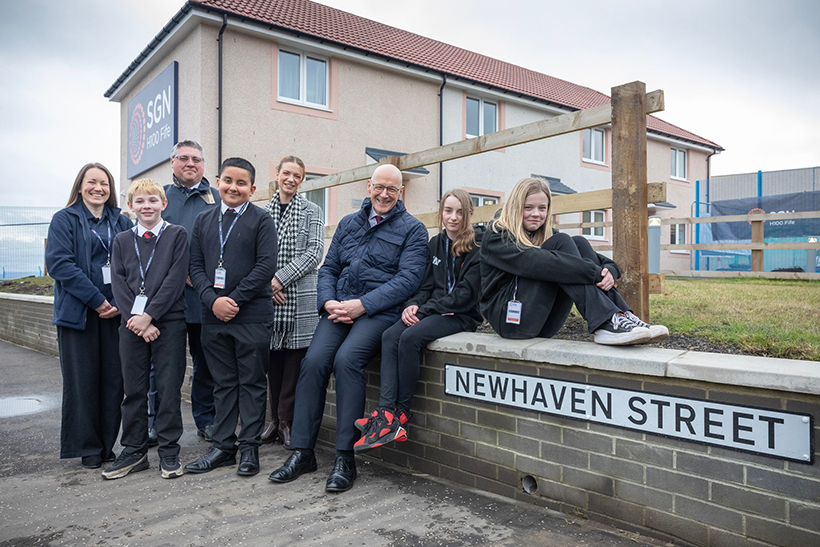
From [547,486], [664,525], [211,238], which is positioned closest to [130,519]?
[211,238]

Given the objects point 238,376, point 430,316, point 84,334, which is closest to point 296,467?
point 238,376

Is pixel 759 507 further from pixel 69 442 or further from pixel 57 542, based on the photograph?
pixel 69 442

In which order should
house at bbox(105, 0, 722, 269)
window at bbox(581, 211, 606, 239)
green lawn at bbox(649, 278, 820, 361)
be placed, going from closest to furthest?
green lawn at bbox(649, 278, 820, 361) → house at bbox(105, 0, 722, 269) → window at bbox(581, 211, 606, 239)

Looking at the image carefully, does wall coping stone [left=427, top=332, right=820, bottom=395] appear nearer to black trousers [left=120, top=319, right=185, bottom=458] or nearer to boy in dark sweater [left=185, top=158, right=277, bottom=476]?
boy in dark sweater [left=185, top=158, right=277, bottom=476]

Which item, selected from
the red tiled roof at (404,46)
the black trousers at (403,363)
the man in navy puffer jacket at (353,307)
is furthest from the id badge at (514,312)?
the red tiled roof at (404,46)

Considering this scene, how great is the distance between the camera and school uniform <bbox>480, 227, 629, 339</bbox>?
9.73 ft

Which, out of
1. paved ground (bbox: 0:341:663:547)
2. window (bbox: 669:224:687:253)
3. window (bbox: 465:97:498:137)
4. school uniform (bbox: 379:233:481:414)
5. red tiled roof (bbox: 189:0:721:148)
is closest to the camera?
paved ground (bbox: 0:341:663:547)

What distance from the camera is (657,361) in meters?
2.53

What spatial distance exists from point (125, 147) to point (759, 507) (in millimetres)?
16462

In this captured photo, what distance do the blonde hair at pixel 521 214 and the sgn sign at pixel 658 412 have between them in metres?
0.81

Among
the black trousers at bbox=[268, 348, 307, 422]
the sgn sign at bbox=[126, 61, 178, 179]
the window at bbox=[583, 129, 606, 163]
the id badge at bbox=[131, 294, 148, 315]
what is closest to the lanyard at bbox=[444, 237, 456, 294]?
the black trousers at bbox=[268, 348, 307, 422]

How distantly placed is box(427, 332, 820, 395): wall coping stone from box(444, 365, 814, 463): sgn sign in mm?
106

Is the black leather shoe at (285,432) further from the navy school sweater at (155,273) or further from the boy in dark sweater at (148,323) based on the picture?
the navy school sweater at (155,273)

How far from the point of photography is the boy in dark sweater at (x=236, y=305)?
11.7ft
